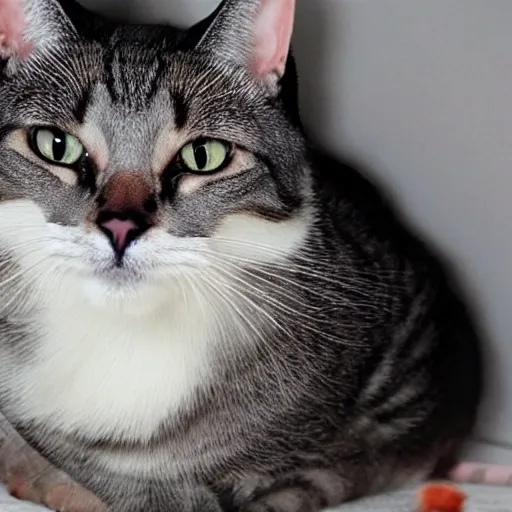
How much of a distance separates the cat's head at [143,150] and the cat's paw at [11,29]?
0.01 meters

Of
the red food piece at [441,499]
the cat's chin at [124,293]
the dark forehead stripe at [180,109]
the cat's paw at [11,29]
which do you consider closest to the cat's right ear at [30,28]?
the cat's paw at [11,29]

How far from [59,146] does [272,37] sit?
0.80ft

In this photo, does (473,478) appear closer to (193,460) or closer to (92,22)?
(193,460)

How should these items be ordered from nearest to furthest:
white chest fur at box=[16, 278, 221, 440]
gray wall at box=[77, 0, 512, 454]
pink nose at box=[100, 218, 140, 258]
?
pink nose at box=[100, 218, 140, 258]
white chest fur at box=[16, 278, 221, 440]
gray wall at box=[77, 0, 512, 454]

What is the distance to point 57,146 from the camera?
0.99 metres

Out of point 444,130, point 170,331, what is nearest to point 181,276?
point 170,331

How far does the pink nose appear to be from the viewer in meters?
0.92

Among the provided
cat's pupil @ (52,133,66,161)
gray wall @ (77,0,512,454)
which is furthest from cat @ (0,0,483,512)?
gray wall @ (77,0,512,454)

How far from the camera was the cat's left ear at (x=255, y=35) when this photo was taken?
3.27 feet

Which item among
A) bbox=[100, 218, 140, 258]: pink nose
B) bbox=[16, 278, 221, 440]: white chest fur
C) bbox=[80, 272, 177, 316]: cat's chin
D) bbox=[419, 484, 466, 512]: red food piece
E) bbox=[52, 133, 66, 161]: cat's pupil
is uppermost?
bbox=[52, 133, 66, 161]: cat's pupil

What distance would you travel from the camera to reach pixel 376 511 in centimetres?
115

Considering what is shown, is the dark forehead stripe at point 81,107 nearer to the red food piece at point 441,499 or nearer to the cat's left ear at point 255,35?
the cat's left ear at point 255,35

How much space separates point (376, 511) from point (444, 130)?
499 millimetres

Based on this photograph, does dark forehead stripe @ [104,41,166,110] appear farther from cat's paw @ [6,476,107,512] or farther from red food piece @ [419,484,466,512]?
red food piece @ [419,484,466,512]
